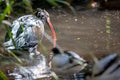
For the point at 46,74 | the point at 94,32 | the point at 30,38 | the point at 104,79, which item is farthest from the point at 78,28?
the point at 104,79

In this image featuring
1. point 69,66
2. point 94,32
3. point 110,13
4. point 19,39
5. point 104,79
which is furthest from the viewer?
point 110,13

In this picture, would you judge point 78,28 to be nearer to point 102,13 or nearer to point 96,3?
point 102,13

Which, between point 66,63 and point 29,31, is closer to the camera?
point 66,63

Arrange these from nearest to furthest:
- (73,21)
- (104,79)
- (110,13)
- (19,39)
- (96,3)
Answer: (104,79), (19,39), (73,21), (110,13), (96,3)

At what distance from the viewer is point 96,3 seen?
11.9 meters

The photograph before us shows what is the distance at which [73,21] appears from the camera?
925 centimetres

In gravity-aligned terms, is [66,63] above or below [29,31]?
above

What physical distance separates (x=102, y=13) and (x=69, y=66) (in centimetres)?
554

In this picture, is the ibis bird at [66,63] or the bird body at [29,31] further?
the bird body at [29,31]

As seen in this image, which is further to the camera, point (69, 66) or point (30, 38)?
point (30, 38)

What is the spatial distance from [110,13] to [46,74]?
17.1ft

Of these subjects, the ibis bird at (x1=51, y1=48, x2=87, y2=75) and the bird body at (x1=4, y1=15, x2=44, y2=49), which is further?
the bird body at (x1=4, y1=15, x2=44, y2=49)

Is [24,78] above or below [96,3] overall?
above

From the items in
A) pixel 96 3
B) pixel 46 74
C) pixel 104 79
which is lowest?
pixel 96 3
